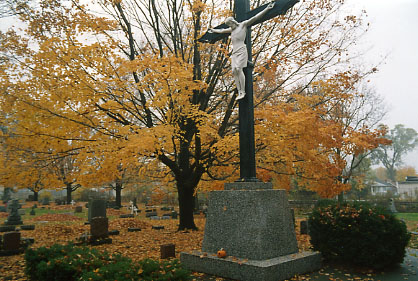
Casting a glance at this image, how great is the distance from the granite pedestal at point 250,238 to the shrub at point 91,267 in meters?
1.85

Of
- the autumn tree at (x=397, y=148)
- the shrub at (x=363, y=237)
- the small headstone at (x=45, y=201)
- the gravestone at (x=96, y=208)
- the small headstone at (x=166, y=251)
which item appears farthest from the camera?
the autumn tree at (x=397, y=148)

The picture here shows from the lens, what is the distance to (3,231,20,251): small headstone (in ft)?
30.0

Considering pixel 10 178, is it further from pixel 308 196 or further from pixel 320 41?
pixel 308 196

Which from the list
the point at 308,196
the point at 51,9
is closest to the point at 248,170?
the point at 51,9

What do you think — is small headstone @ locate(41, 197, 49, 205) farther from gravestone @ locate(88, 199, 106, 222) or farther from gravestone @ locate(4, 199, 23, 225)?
gravestone @ locate(88, 199, 106, 222)

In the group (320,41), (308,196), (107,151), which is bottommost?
(308,196)

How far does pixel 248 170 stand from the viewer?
686 centimetres

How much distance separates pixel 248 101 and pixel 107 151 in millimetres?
4367

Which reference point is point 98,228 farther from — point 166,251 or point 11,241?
point 166,251

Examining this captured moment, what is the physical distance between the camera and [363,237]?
645cm

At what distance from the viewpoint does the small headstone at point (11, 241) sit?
30.0 feet

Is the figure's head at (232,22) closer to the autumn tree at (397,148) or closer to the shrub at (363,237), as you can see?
the shrub at (363,237)

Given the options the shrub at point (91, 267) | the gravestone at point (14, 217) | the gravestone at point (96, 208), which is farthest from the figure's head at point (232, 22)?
the gravestone at point (14, 217)

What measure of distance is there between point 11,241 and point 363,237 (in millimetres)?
9394
